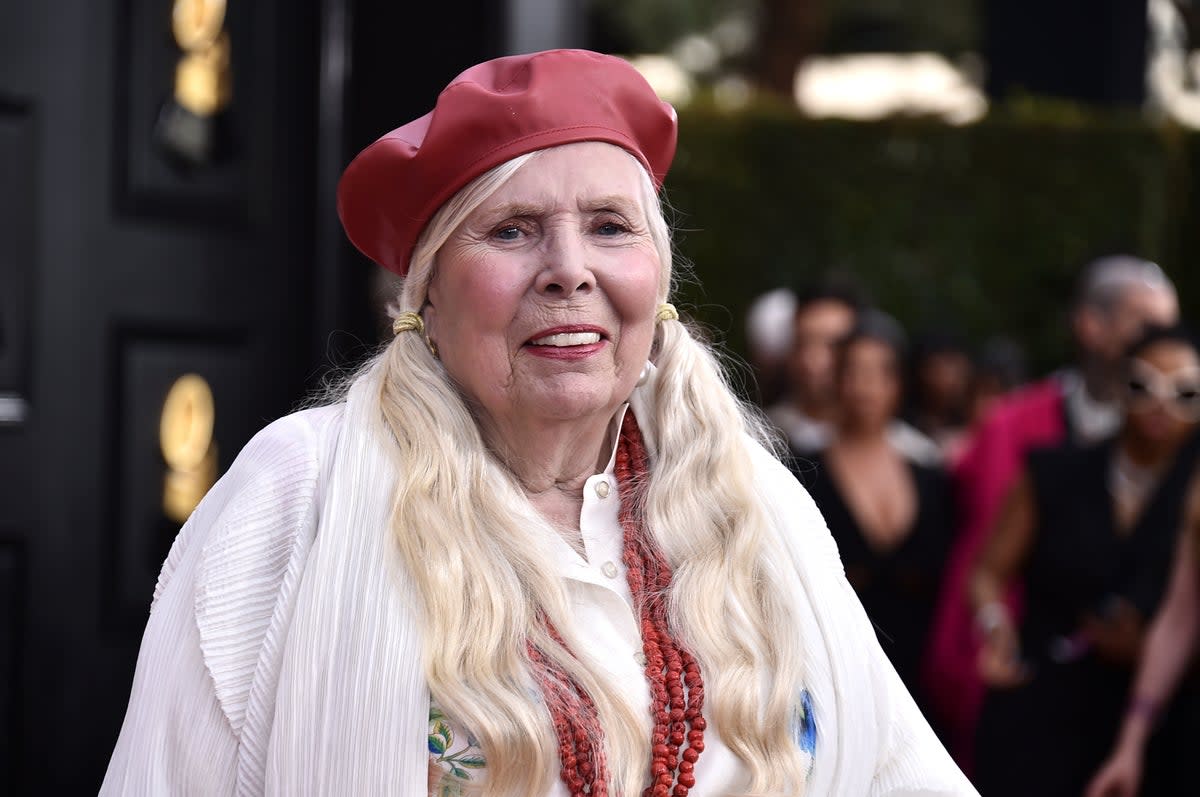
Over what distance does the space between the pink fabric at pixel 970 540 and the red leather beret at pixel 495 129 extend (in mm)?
3017

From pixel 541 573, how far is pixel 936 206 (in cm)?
840

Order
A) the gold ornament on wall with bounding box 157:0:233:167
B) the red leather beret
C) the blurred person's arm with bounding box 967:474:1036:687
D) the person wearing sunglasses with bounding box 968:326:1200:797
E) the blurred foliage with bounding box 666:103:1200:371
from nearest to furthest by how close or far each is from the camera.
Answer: the red leather beret → the gold ornament on wall with bounding box 157:0:233:167 → the person wearing sunglasses with bounding box 968:326:1200:797 → the blurred person's arm with bounding box 967:474:1036:687 → the blurred foliage with bounding box 666:103:1200:371

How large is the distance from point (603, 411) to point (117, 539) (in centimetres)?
204

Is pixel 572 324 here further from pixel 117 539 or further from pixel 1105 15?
pixel 1105 15

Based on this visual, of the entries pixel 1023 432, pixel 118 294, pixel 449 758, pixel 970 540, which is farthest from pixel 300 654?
pixel 1023 432

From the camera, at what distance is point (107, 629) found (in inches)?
151

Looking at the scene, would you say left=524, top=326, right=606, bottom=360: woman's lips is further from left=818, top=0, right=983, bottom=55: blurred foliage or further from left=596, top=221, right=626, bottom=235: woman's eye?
left=818, top=0, right=983, bottom=55: blurred foliage

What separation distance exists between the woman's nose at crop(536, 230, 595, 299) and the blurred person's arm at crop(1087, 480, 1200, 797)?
2.72 meters

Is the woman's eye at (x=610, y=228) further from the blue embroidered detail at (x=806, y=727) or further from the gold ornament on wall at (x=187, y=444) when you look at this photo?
the gold ornament on wall at (x=187, y=444)

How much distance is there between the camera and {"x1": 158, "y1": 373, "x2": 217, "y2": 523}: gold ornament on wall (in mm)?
4047

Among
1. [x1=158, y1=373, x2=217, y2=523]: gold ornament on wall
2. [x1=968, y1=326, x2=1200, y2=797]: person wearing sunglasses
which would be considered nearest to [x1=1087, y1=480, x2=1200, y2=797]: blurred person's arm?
[x1=968, y1=326, x2=1200, y2=797]: person wearing sunglasses

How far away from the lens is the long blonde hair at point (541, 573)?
6.49 feet

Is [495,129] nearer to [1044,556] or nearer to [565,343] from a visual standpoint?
[565,343]

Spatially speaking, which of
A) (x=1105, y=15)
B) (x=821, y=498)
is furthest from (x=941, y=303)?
(x=821, y=498)
